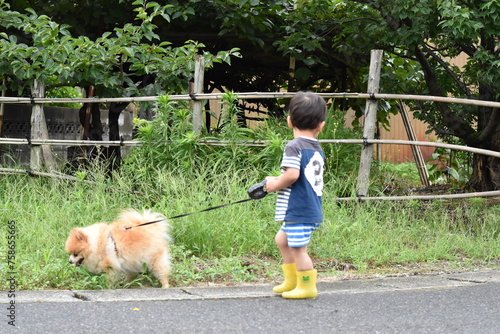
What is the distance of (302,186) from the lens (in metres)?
3.54

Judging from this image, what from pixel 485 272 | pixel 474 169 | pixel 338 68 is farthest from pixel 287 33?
pixel 485 272

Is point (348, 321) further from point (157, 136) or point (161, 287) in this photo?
point (157, 136)

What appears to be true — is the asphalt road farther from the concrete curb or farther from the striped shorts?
the striped shorts

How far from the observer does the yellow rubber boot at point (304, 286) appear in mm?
3555

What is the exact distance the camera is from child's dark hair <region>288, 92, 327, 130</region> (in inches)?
138

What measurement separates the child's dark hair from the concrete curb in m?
1.04

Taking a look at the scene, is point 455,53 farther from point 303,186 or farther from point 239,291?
point 239,291

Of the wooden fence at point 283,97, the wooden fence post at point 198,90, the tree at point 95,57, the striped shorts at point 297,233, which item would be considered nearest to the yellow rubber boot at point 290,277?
the striped shorts at point 297,233

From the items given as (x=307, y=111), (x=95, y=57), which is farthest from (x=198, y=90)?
(x=307, y=111)

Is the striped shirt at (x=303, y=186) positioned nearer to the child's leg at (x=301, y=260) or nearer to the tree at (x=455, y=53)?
the child's leg at (x=301, y=260)

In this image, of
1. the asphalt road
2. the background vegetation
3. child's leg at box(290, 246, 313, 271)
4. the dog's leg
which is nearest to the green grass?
the background vegetation

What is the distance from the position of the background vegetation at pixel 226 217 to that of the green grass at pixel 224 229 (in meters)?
0.01

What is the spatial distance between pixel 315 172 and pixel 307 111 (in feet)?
1.18

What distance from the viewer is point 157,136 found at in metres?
6.19
